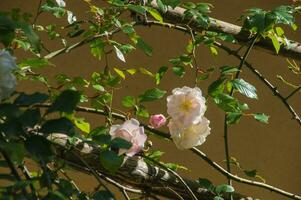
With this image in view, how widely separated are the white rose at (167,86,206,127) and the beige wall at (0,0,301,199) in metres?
1.27

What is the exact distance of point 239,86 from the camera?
160 centimetres

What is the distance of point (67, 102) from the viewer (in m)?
0.98

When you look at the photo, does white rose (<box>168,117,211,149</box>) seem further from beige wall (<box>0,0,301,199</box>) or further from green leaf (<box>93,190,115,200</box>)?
beige wall (<box>0,0,301,199</box>)

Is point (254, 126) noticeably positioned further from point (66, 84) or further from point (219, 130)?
point (66, 84)

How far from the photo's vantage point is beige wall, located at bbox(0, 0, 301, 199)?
281 cm

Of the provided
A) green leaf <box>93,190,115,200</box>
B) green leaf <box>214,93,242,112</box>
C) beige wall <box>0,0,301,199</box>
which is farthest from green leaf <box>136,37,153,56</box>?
beige wall <box>0,0,301,199</box>

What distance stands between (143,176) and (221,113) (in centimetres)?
130

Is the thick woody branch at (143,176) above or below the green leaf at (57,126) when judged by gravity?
below

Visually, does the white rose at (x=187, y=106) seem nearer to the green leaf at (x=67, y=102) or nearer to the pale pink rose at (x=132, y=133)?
the pale pink rose at (x=132, y=133)

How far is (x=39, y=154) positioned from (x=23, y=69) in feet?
1.94

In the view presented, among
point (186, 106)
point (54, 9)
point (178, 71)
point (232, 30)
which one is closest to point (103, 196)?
point (186, 106)

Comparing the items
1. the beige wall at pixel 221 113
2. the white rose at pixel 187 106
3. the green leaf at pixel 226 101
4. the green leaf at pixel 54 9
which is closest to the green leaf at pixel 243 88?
the green leaf at pixel 226 101

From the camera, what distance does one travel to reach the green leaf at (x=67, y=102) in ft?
3.18

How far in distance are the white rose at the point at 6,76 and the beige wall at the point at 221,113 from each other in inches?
67.5
